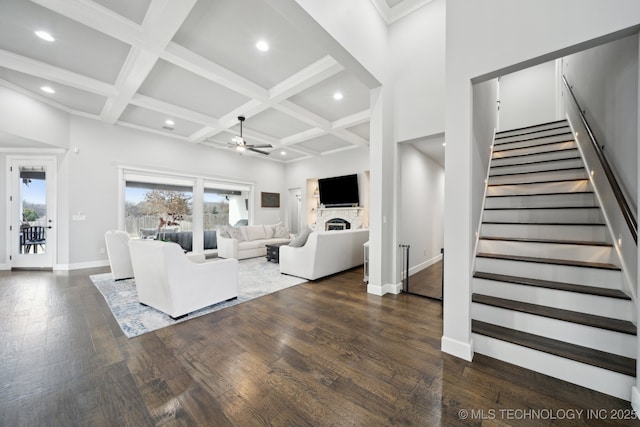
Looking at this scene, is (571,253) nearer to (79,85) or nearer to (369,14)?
(369,14)

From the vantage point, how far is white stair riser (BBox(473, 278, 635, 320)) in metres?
1.83

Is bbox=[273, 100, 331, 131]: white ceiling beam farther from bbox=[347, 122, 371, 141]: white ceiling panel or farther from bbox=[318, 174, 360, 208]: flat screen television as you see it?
bbox=[318, 174, 360, 208]: flat screen television

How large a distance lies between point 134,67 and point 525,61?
4676mm

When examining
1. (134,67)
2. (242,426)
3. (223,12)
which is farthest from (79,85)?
(242,426)

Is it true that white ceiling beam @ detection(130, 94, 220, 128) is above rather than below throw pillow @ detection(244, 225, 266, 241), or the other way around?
above

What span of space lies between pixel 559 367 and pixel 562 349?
0.15 meters

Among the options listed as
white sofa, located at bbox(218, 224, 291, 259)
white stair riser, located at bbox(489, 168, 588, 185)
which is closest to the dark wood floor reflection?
white stair riser, located at bbox(489, 168, 588, 185)

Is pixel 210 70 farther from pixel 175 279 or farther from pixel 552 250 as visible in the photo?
pixel 552 250

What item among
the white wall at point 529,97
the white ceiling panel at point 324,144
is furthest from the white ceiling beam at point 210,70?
the white wall at point 529,97

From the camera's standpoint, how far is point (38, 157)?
16.5ft

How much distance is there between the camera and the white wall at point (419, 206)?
4.11 m

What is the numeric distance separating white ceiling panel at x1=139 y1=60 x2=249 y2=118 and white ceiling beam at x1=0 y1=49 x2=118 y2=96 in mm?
A: 569

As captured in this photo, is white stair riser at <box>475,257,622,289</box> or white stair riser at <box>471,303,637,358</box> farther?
white stair riser at <box>475,257,622,289</box>

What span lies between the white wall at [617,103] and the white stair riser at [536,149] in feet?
2.94
